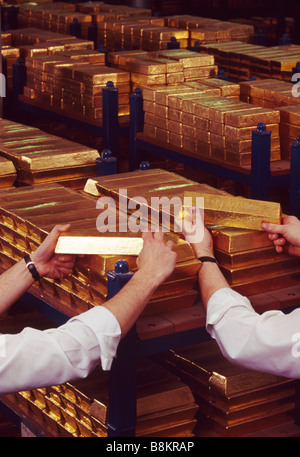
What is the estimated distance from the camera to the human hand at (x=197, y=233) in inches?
130

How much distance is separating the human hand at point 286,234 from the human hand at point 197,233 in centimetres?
22

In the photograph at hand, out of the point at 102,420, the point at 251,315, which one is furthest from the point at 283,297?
the point at 102,420

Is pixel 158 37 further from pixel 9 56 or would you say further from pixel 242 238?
pixel 242 238

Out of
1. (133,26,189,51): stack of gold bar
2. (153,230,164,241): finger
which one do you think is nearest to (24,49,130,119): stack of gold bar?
(133,26,189,51): stack of gold bar

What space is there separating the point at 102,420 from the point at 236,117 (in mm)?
2572

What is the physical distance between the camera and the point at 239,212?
332cm

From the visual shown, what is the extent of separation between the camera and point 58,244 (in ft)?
10.6

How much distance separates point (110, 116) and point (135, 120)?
0.32m

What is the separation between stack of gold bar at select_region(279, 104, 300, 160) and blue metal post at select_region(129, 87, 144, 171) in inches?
48.8

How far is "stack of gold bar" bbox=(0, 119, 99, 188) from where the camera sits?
448 cm

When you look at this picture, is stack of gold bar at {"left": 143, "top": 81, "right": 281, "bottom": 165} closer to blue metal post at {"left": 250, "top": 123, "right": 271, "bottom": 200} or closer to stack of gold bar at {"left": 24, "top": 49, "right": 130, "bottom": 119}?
blue metal post at {"left": 250, "top": 123, "right": 271, "bottom": 200}

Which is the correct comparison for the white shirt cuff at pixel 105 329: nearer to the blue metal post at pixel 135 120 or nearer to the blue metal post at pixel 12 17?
the blue metal post at pixel 135 120

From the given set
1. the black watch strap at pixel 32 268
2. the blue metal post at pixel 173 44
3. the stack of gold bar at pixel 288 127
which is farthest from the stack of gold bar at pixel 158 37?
the black watch strap at pixel 32 268

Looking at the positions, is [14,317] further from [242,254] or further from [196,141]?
[196,141]
